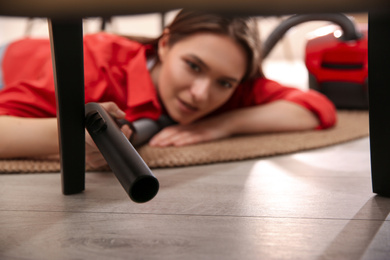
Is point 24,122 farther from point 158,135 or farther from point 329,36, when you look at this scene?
point 329,36

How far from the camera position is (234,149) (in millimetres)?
961

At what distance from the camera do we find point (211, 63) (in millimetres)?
997

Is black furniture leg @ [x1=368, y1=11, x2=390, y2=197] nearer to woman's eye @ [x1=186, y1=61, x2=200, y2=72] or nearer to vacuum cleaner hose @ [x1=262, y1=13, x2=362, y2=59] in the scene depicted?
woman's eye @ [x1=186, y1=61, x2=200, y2=72]

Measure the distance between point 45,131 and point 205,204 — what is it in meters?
0.38

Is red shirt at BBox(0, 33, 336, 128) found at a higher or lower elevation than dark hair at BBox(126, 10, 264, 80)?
lower

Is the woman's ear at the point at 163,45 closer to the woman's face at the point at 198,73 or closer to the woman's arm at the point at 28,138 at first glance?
the woman's face at the point at 198,73

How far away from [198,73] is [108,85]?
22cm

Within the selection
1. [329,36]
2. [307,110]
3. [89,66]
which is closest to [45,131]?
[89,66]

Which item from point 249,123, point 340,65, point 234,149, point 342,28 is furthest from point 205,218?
point 340,65

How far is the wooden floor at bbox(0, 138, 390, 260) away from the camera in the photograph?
17.3 inches

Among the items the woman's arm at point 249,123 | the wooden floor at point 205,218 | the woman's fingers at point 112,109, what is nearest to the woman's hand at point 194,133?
the woman's arm at point 249,123

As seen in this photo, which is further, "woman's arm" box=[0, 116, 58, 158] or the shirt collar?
the shirt collar

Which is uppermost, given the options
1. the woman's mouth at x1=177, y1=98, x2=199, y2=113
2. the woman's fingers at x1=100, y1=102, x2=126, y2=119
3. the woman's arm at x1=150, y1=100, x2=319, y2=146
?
the woman's fingers at x1=100, y1=102, x2=126, y2=119

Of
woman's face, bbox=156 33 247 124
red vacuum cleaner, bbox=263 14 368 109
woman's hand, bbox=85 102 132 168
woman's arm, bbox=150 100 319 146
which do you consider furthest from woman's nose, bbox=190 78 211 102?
red vacuum cleaner, bbox=263 14 368 109
